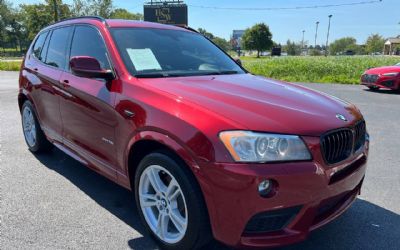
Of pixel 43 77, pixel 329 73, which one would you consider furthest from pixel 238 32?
pixel 43 77

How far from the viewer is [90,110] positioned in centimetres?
334

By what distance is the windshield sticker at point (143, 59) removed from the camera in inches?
125

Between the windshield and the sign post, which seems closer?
the windshield

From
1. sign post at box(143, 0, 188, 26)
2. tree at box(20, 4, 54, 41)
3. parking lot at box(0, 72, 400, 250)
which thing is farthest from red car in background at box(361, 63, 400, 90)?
tree at box(20, 4, 54, 41)

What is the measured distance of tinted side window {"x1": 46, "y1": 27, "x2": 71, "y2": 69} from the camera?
4.16 m

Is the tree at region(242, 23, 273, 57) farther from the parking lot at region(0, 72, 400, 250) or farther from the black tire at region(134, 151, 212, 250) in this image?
the black tire at region(134, 151, 212, 250)

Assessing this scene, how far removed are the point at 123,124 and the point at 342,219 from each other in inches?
85.5

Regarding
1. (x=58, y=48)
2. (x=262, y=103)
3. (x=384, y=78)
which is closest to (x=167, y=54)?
(x=262, y=103)

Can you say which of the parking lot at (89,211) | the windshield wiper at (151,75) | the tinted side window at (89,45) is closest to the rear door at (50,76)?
the tinted side window at (89,45)

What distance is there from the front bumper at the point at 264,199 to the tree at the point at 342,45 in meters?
125

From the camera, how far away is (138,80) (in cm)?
296

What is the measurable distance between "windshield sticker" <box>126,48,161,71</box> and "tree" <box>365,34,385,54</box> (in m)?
109

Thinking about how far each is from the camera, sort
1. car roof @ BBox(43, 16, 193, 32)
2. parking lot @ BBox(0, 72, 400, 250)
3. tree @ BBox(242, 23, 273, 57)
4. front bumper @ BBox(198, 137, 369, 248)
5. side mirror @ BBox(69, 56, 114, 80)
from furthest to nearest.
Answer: tree @ BBox(242, 23, 273, 57), car roof @ BBox(43, 16, 193, 32), side mirror @ BBox(69, 56, 114, 80), parking lot @ BBox(0, 72, 400, 250), front bumper @ BBox(198, 137, 369, 248)

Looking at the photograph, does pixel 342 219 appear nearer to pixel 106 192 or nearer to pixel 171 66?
pixel 171 66
